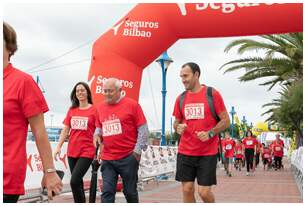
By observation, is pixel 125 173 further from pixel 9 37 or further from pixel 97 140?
pixel 9 37

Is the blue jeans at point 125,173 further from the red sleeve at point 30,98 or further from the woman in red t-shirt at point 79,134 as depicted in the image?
the red sleeve at point 30,98

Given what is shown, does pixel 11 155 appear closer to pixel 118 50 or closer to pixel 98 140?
pixel 98 140

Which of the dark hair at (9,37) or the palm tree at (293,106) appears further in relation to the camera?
the palm tree at (293,106)

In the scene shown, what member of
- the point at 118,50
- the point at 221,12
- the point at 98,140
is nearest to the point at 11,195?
the point at 98,140

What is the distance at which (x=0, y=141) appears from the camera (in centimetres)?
321

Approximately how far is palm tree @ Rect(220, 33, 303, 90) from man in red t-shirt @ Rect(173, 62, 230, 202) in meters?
15.2

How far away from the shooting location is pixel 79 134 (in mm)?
6973

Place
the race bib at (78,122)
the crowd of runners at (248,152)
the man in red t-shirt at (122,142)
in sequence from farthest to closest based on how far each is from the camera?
the crowd of runners at (248,152)
the race bib at (78,122)
the man in red t-shirt at (122,142)

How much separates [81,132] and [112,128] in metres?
1.17

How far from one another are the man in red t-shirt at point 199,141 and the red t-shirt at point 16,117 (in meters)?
2.63

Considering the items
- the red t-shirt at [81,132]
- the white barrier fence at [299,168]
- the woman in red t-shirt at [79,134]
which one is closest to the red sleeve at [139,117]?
the red t-shirt at [81,132]

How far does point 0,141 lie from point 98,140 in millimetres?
2918

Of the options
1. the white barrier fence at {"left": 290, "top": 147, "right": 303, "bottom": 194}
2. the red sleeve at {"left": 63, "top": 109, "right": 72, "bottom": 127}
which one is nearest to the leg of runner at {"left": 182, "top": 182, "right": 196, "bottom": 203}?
the red sleeve at {"left": 63, "top": 109, "right": 72, "bottom": 127}

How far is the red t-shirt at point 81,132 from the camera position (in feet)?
22.7
